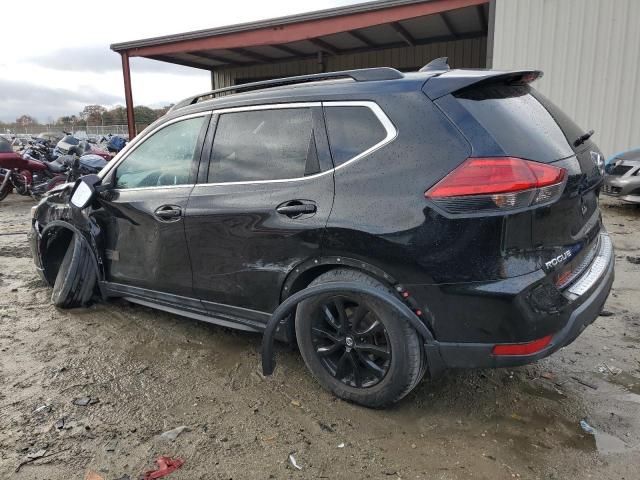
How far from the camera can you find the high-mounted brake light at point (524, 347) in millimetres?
2260

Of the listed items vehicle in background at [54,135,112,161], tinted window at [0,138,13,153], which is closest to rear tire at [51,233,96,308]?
vehicle in background at [54,135,112,161]

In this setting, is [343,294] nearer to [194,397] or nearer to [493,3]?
[194,397]

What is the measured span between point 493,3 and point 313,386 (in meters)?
9.07

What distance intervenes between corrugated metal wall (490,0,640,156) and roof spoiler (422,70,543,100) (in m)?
8.08

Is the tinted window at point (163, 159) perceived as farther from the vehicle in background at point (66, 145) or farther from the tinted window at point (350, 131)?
the vehicle in background at point (66, 145)

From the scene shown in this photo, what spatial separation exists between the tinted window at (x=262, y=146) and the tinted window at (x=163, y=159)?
0.84 feet

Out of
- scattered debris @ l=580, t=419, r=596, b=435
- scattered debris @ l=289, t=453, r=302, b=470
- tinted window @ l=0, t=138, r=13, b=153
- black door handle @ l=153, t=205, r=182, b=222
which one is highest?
tinted window @ l=0, t=138, r=13, b=153

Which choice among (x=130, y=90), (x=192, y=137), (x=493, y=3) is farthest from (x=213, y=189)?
(x=130, y=90)

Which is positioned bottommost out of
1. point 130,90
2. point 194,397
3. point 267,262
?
point 194,397

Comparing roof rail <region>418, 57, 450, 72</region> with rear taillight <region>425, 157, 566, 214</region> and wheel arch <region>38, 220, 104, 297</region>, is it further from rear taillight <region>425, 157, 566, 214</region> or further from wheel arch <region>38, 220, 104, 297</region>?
wheel arch <region>38, 220, 104, 297</region>

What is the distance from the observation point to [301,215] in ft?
8.80

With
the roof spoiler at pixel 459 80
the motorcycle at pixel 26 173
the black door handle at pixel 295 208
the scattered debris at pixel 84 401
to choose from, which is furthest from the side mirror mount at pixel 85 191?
the motorcycle at pixel 26 173

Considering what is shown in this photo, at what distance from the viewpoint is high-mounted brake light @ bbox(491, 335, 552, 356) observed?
226 centimetres

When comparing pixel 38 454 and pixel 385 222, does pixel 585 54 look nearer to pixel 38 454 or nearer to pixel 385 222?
pixel 385 222
